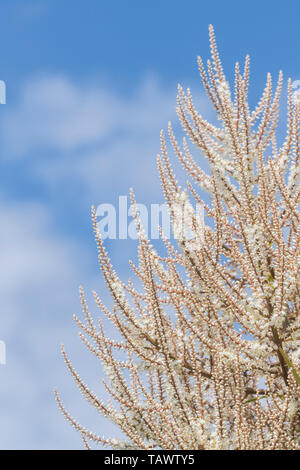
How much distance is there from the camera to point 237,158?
7.56 m

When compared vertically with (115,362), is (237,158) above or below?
above

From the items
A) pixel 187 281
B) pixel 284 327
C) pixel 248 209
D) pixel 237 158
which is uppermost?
pixel 237 158

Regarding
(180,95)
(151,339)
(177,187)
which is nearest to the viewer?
(151,339)

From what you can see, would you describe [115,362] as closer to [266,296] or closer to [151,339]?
[151,339]

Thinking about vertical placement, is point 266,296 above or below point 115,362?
above

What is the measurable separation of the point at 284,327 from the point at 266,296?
0.52 metres

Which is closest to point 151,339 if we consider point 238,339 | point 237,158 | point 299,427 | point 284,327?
point 238,339

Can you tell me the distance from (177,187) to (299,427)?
3206 millimetres
